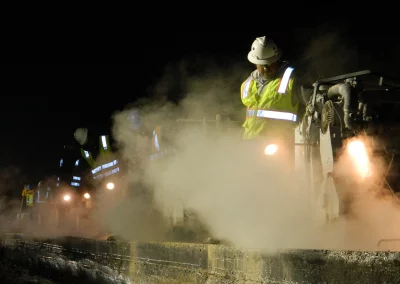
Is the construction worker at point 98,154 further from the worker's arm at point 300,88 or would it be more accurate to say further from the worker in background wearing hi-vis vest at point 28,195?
the worker's arm at point 300,88

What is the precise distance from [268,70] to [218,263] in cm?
300

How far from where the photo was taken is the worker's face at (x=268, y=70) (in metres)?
6.87

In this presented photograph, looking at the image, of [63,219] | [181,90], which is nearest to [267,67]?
[181,90]

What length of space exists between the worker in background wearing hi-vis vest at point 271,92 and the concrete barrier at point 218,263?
7.26 feet

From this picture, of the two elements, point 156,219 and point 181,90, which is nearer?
point 181,90

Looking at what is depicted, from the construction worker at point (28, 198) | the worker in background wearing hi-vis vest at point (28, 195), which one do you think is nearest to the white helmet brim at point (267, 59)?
the construction worker at point (28, 198)

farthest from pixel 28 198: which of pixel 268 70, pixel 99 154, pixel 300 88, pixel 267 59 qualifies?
pixel 300 88

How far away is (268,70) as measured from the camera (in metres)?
6.91

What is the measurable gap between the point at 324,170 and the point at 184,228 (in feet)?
15.6

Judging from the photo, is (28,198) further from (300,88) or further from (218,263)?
(218,263)

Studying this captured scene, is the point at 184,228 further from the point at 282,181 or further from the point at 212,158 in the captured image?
the point at 282,181

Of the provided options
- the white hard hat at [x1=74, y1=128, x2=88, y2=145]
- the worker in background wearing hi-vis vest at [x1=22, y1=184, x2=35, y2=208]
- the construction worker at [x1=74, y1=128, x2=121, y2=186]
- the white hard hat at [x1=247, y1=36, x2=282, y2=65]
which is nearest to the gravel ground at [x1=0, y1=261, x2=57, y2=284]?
the construction worker at [x1=74, y1=128, x2=121, y2=186]

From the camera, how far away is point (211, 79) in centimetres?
949

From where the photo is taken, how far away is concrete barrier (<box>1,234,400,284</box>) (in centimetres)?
364
